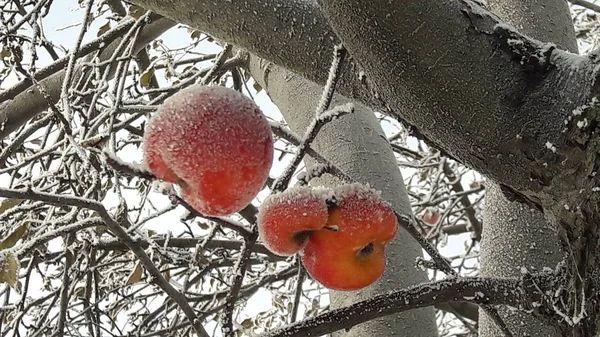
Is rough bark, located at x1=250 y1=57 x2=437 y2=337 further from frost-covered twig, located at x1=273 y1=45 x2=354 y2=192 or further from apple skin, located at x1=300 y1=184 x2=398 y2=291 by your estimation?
frost-covered twig, located at x1=273 y1=45 x2=354 y2=192

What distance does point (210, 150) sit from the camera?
2.09ft

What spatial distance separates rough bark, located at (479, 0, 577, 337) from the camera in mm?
1064

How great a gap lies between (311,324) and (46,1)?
1279 millimetres

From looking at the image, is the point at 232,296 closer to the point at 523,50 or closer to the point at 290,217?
the point at 290,217

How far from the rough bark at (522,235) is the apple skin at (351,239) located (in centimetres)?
41

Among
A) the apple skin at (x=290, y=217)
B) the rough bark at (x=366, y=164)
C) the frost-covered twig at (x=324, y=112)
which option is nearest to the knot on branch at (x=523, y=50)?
the frost-covered twig at (x=324, y=112)

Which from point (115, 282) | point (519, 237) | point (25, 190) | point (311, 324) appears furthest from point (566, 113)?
point (115, 282)

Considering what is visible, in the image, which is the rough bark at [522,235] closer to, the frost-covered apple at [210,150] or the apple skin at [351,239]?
the apple skin at [351,239]

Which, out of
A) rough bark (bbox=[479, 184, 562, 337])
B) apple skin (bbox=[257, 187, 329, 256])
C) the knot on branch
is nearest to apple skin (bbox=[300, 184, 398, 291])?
apple skin (bbox=[257, 187, 329, 256])

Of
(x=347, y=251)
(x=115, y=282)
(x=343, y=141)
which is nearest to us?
(x=347, y=251)

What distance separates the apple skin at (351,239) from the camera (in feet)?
2.45

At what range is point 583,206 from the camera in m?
0.65

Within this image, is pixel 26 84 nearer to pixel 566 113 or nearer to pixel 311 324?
pixel 311 324

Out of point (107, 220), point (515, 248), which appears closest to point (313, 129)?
point (107, 220)
